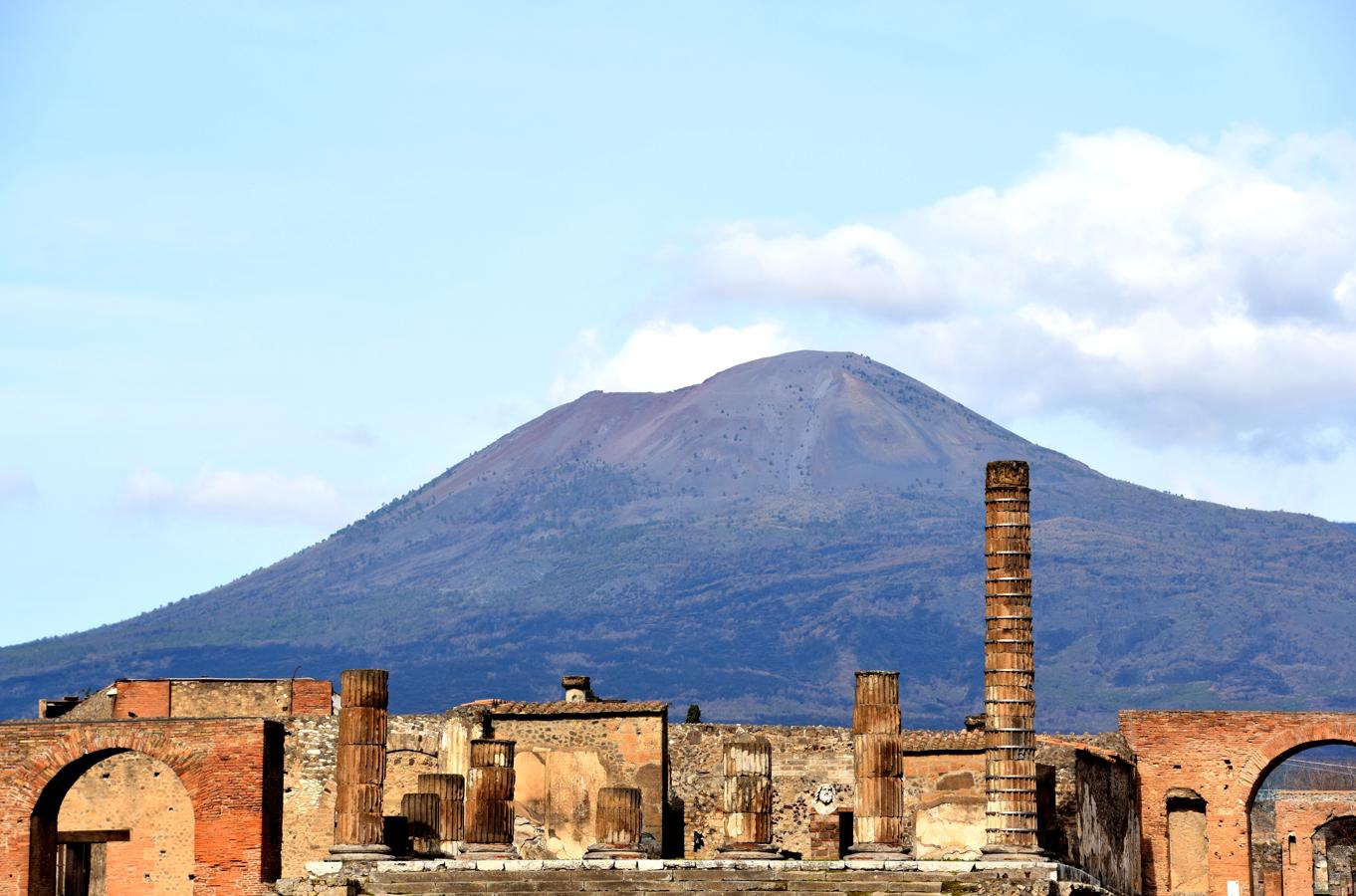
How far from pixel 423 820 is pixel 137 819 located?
7494 millimetres

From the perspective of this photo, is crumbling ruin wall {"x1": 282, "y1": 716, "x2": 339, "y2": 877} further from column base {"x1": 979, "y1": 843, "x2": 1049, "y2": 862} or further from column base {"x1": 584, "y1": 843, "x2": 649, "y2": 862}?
column base {"x1": 979, "y1": 843, "x2": 1049, "y2": 862}

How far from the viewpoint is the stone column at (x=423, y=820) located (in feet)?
119

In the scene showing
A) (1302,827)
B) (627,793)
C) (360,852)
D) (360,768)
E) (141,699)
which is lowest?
(360,852)

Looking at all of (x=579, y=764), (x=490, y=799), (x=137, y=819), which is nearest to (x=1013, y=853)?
(x=490, y=799)

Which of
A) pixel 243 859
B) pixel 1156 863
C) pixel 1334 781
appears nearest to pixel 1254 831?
pixel 1156 863

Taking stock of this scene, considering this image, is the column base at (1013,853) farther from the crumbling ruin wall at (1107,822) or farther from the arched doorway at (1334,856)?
the arched doorway at (1334,856)

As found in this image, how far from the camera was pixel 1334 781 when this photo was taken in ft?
466

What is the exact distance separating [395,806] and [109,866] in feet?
14.9

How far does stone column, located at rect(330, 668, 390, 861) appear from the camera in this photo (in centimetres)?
3462

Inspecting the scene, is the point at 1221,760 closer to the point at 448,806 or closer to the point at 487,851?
the point at 448,806

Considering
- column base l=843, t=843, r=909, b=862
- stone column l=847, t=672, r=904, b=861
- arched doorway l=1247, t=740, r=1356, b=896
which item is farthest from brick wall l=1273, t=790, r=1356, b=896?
column base l=843, t=843, r=909, b=862

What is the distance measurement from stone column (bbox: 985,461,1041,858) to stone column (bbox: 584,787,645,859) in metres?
4.74

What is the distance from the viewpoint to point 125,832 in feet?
136

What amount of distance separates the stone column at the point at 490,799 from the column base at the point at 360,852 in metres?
1.15
